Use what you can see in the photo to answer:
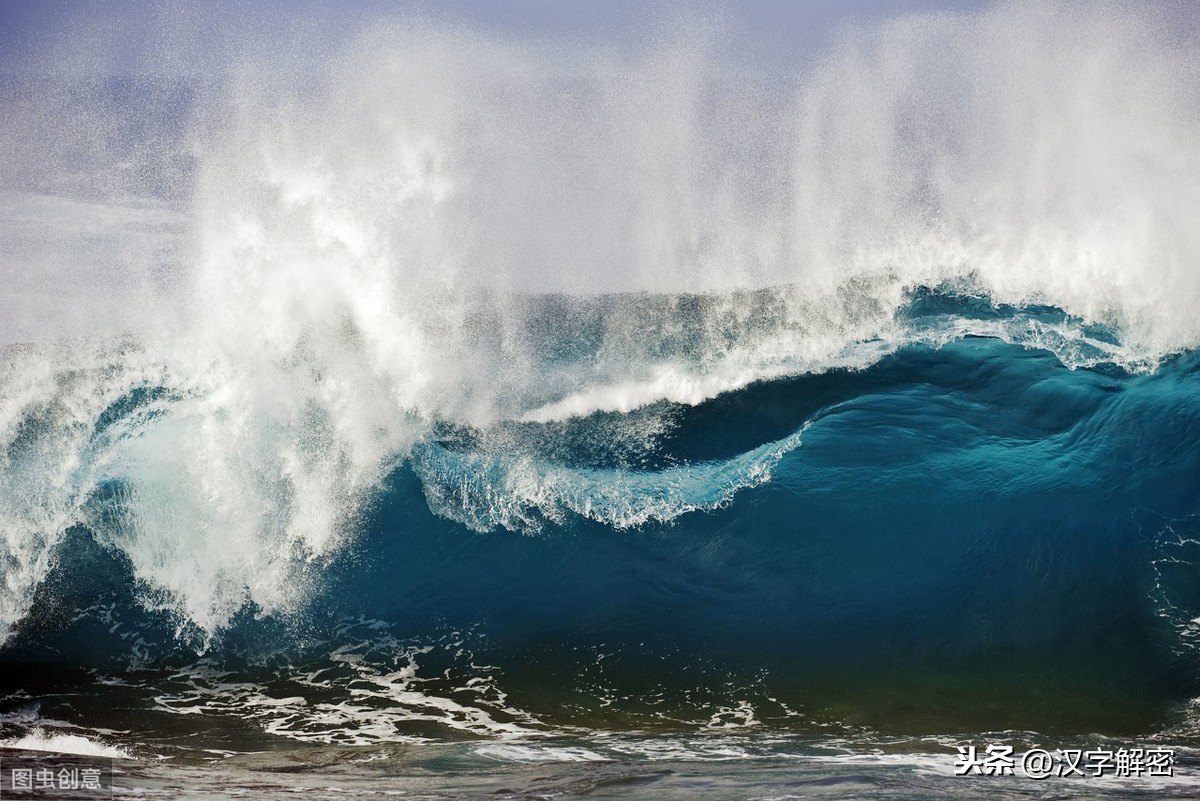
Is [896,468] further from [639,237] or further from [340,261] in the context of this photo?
[340,261]

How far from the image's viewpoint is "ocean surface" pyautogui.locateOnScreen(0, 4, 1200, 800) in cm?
580

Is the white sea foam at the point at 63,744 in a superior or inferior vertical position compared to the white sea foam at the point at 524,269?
inferior

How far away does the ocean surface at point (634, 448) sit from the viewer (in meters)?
5.80

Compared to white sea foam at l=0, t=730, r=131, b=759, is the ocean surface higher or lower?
higher

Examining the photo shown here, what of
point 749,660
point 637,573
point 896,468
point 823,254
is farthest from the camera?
point 823,254

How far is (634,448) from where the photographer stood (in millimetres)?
8250

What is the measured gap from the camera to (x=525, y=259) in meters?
11.2

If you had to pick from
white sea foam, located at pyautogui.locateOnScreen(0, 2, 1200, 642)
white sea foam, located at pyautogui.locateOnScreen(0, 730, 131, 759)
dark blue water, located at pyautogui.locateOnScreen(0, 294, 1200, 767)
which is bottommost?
white sea foam, located at pyautogui.locateOnScreen(0, 730, 131, 759)

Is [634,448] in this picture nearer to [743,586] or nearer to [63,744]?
[743,586]

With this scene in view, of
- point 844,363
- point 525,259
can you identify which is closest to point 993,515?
point 844,363

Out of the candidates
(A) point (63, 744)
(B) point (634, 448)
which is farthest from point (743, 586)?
(A) point (63, 744)

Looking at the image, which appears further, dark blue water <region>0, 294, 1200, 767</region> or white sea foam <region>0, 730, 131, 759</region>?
dark blue water <region>0, 294, 1200, 767</region>

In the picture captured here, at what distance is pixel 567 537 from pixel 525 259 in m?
4.78

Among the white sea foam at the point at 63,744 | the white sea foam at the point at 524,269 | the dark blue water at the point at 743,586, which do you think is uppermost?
the white sea foam at the point at 524,269
